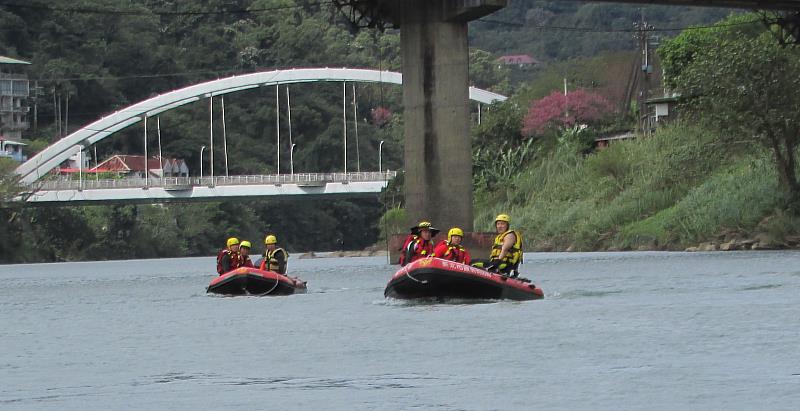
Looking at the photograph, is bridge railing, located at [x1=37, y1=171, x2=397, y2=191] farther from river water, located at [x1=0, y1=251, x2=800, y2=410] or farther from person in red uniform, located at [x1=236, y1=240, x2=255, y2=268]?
person in red uniform, located at [x1=236, y1=240, x2=255, y2=268]

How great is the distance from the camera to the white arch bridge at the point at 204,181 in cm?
10562

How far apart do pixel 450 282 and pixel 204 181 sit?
248 ft

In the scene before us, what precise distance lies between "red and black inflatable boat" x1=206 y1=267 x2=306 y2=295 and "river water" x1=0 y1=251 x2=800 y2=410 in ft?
1.24

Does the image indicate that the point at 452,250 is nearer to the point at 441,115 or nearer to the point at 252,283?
the point at 252,283

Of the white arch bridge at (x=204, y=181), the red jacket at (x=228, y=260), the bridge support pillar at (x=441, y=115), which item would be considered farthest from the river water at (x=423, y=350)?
the white arch bridge at (x=204, y=181)

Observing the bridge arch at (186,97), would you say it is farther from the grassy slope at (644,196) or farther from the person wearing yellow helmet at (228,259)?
the person wearing yellow helmet at (228,259)

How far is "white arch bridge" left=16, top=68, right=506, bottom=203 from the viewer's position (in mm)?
105625

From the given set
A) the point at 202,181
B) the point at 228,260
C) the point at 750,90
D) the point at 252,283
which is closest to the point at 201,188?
the point at 202,181

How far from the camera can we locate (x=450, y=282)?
33.7 metres

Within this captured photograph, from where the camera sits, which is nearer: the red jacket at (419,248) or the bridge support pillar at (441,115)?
the red jacket at (419,248)

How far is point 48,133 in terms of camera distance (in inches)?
5797

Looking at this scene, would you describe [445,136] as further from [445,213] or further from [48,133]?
[48,133]

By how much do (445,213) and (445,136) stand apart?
87.5 inches

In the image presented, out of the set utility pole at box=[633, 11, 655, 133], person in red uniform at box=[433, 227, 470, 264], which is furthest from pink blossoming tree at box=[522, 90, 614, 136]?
person in red uniform at box=[433, 227, 470, 264]
